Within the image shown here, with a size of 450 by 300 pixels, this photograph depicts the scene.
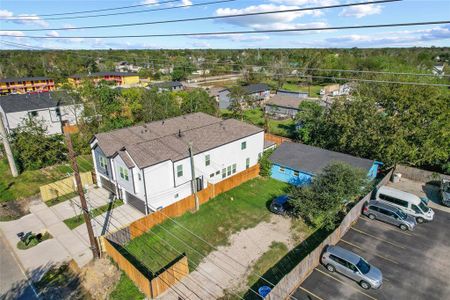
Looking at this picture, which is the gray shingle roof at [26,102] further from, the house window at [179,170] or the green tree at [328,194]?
the green tree at [328,194]

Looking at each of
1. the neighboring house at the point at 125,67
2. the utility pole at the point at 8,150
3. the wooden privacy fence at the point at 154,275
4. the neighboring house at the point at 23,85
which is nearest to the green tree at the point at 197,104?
the utility pole at the point at 8,150

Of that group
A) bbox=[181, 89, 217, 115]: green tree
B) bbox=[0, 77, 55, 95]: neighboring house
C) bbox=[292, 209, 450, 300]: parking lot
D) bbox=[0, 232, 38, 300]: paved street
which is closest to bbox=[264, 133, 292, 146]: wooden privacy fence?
bbox=[181, 89, 217, 115]: green tree

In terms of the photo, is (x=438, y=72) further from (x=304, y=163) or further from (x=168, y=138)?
(x=168, y=138)

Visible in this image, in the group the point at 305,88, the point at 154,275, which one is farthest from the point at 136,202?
the point at 305,88

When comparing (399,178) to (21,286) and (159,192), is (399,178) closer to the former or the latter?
(159,192)

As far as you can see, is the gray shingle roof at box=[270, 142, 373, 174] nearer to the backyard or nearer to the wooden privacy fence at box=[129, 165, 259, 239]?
the wooden privacy fence at box=[129, 165, 259, 239]
